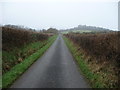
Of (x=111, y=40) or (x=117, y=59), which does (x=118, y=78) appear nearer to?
(x=117, y=59)

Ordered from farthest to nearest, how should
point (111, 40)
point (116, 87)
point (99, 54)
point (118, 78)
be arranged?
1. point (99, 54)
2. point (111, 40)
3. point (118, 78)
4. point (116, 87)

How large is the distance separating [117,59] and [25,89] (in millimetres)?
4955

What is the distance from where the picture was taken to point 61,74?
9.69 meters

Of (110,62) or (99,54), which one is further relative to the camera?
(99,54)

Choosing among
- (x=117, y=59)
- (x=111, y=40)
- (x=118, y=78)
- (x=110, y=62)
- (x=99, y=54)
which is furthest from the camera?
(x=99, y=54)

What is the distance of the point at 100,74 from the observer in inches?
348

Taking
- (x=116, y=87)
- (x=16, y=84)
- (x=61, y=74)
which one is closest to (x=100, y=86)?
(x=116, y=87)

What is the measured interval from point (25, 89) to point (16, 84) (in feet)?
2.70

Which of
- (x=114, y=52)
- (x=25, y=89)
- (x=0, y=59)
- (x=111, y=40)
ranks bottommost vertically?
(x=25, y=89)

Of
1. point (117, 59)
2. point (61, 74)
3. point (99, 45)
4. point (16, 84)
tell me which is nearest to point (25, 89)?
point (16, 84)

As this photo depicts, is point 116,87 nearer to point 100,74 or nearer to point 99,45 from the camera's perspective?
point 100,74

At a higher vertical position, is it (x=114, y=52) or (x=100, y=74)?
(x=114, y=52)

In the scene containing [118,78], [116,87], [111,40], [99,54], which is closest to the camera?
[116,87]

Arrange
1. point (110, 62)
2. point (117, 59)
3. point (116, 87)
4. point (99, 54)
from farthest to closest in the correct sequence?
point (99, 54) < point (110, 62) < point (117, 59) < point (116, 87)
